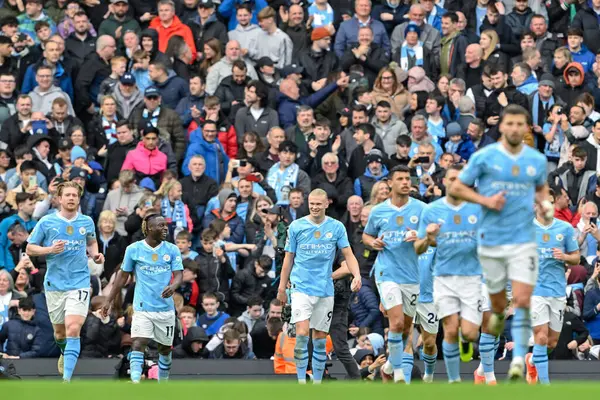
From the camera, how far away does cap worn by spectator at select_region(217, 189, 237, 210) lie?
2459 cm

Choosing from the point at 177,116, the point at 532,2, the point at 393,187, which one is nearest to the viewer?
the point at 393,187

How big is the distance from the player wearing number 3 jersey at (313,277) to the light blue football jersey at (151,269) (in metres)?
1.62

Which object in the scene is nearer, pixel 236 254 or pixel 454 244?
pixel 454 244

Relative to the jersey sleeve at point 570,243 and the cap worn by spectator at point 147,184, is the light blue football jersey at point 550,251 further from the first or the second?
the cap worn by spectator at point 147,184

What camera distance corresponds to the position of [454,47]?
27.8 metres

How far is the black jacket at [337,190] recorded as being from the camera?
24672 millimetres

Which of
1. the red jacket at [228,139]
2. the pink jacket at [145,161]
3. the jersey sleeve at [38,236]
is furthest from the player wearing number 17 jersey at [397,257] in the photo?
the red jacket at [228,139]

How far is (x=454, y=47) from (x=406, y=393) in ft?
54.6

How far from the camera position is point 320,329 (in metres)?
20.1

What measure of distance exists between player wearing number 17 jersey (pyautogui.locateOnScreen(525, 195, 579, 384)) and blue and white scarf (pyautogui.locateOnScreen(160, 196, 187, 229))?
675cm

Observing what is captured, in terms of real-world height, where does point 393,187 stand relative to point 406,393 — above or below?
above

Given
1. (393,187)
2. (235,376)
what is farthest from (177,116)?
(393,187)

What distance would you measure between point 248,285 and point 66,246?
435 centimetres

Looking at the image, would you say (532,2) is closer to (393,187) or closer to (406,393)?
(393,187)
